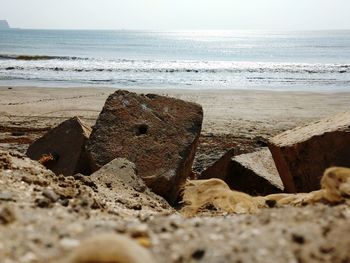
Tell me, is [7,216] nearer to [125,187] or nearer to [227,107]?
[125,187]

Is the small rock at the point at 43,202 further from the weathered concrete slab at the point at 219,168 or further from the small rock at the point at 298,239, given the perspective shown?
the weathered concrete slab at the point at 219,168

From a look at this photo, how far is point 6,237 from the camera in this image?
2.31 meters

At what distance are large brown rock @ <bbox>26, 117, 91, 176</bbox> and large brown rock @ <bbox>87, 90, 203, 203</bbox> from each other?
420 mm

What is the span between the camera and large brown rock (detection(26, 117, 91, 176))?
6.20 metres

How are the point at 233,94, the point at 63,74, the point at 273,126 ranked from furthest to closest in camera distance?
the point at 63,74, the point at 233,94, the point at 273,126

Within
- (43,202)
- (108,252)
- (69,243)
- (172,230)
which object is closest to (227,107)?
(43,202)

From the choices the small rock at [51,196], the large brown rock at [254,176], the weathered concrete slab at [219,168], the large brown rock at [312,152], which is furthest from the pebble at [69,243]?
the weathered concrete slab at [219,168]

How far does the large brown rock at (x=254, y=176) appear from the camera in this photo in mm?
6480

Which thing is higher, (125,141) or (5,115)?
(125,141)

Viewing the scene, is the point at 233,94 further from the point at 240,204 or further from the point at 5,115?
the point at 240,204

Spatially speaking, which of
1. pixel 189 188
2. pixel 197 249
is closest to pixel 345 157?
pixel 189 188

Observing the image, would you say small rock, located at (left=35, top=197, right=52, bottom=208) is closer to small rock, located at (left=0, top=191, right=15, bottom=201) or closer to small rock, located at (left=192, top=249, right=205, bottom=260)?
small rock, located at (left=0, top=191, right=15, bottom=201)

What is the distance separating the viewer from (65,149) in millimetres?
6527

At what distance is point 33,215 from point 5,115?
33.4 feet
